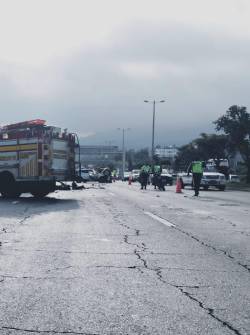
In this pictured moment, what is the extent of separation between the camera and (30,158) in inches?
766

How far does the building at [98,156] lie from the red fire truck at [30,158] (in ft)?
442

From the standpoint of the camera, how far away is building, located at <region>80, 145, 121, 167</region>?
162 m

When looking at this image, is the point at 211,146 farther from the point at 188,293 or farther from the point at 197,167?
the point at 188,293

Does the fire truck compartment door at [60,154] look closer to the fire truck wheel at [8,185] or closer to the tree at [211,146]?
the fire truck wheel at [8,185]

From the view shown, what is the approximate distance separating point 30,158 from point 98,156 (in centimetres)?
14665

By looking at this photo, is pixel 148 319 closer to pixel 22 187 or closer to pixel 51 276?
pixel 51 276

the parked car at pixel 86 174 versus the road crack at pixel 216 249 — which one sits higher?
the parked car at pixel 86 174

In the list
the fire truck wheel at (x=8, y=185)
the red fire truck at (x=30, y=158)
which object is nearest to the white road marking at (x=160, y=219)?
the red fire truck at (x=30, y=158)

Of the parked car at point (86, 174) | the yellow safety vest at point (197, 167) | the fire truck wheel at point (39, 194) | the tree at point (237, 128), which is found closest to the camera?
the fire truck wheel at point (39, 194)

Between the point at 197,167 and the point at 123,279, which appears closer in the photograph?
the point at 123,279

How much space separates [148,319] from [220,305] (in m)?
0.84

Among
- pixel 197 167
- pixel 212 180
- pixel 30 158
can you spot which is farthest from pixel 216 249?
pixel 212 180

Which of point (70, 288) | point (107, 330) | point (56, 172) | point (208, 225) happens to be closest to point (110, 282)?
point (70, 288)

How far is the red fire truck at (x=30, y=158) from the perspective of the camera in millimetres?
19391
